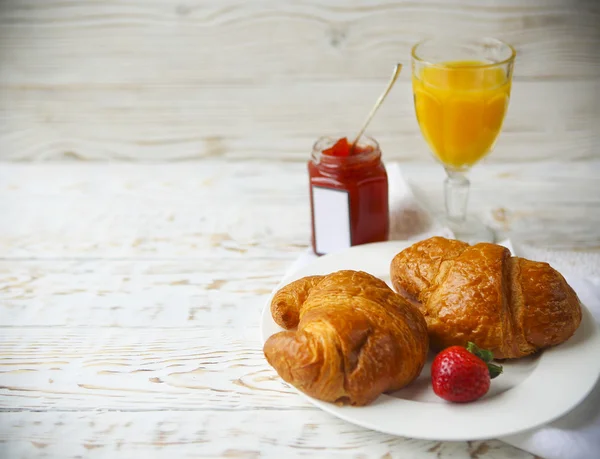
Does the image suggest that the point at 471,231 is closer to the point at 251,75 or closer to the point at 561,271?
the point at 561,271

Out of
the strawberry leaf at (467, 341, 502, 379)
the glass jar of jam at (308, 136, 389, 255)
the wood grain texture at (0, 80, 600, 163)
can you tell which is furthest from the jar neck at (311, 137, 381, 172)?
the wood grain texture at (0, 80, 600, 163)

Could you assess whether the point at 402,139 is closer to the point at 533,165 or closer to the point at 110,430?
the point at 533,165

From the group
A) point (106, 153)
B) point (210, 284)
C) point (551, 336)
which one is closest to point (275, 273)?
point (210, 284)

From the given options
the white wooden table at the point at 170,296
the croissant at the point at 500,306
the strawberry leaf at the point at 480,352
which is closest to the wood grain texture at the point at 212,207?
the white wooden table at the point at 170,296

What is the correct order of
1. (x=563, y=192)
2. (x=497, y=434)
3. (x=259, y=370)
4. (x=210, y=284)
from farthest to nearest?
(x=563, y=192), (x=210, y=284), (x=259, y=370), (x=497, y=434)

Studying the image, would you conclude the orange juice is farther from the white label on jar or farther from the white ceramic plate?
the white ceramic plate

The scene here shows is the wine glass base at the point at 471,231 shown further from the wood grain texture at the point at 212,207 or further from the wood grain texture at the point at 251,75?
the wood grain texture at the point at 251,75
